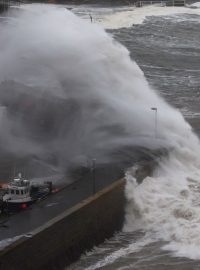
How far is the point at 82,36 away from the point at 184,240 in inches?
592

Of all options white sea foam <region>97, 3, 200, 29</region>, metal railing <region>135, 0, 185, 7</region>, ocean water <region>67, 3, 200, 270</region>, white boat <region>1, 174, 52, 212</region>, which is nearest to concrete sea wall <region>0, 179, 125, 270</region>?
ocean water <region>67, 3, 200, 270</region>

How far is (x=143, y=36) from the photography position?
48781 mm

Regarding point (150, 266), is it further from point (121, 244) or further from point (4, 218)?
point (4, 218)

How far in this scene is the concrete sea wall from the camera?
14.1 metres

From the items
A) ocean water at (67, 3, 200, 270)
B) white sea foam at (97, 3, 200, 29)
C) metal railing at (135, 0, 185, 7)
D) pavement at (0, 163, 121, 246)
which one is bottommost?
ocean water at (67, 3, 200, 270)

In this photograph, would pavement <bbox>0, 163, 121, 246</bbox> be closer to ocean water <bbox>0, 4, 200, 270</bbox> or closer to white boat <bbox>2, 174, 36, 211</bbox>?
white boat <bbox>2, 174, 36, 211</bbox>

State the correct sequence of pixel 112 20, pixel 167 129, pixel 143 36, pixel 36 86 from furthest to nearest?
pixel 112 20 < pixel 143 36 < pixel 36 86 < pixel 167 129

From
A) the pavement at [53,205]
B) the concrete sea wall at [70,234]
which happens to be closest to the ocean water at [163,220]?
the concrete sea wall at [70,234]

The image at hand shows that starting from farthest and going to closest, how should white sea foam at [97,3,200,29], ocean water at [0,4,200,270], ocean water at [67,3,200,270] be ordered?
white sea foam at [97,3,200,29] < ocean water at [0,4,200,270] < ocean water at [67,3,200,270]

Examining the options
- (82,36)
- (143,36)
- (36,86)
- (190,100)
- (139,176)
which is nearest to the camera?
(139,176)

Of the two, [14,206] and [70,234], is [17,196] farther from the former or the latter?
[70,234]

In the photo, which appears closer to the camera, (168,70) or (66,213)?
(66,213)

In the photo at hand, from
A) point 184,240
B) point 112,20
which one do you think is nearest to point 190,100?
point 184,240

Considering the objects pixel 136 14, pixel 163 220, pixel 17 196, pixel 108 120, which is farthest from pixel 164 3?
pixel 17 196
